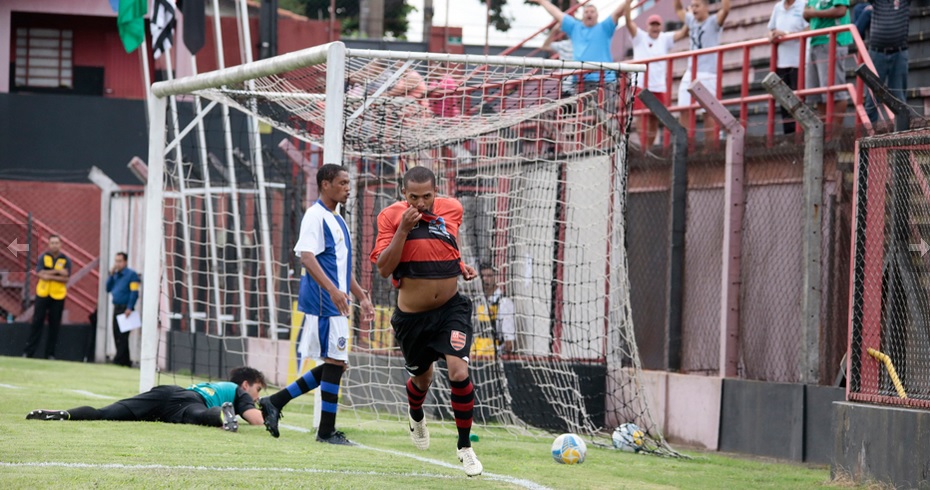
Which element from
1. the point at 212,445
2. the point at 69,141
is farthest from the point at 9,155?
the point at 212,445

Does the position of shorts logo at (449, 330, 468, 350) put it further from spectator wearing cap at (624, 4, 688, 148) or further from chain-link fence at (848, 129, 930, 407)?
spectator wearing cap at (624, 4, 688, 148)

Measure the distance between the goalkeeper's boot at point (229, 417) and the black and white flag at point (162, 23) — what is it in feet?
33.2

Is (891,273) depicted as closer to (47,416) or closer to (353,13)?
(47,416)

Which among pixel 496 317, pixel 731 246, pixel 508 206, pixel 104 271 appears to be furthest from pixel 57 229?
pixel 731 246

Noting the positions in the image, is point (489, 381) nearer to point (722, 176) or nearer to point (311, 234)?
point (722, 176)

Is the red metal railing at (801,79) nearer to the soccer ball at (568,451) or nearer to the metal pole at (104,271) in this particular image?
the soccer ball at (568,451)

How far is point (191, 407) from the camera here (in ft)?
32.6

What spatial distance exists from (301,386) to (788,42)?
23.2 ft

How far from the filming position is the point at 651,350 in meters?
13.1

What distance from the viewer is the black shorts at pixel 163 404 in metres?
9.88

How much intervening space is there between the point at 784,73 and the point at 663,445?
16.9 ft

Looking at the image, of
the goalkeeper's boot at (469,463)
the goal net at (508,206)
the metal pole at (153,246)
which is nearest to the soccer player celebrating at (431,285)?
the goalkeeper's boot at (469,463)

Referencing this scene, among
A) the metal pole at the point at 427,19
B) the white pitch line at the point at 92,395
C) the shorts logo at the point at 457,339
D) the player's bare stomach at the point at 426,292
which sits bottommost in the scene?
Answer: the white pitch line at the point at 92,395

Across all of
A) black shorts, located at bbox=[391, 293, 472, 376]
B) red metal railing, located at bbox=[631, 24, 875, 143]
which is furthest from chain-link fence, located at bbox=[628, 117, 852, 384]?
black shorts, located at bbox=[391, 293, 472, 376]
